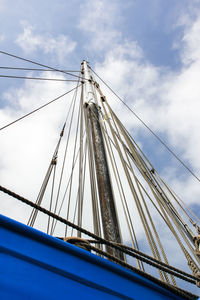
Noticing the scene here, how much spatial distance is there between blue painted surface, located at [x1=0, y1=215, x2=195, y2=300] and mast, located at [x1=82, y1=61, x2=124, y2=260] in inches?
45.1

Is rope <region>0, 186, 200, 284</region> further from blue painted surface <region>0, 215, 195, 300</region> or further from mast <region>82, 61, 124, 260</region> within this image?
mast <region>82, 61, 124, 260</region>

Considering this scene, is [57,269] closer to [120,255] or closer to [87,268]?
[87,268]

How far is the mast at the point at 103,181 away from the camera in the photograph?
121 inches

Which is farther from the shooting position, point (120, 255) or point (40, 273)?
point (120, 255)

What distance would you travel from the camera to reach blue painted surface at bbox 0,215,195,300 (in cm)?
140

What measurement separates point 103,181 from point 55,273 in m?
2.54

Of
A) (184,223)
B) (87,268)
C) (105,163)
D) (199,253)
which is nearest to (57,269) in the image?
(87,268)

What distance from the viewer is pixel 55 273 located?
59.5 inches

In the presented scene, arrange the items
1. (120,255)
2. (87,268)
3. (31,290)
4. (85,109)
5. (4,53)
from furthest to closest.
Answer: (85,109), (4,53), (120,255), (87,268), (31,290)

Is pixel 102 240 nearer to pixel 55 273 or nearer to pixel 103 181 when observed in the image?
pixel 55 273

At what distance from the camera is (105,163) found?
4.46 m

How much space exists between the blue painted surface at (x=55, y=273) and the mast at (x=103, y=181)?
114 centimetres

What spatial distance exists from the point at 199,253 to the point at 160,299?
127 centimetres

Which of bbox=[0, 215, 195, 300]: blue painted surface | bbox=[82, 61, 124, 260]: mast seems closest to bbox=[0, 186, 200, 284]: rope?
bbox=[0, 215, 195, 300]: blue painted surface
